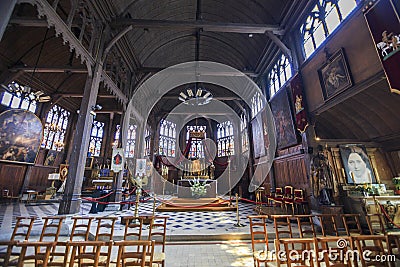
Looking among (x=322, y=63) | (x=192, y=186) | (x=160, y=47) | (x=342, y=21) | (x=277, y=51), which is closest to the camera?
(x=342, y=21)

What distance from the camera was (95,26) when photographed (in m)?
5.96

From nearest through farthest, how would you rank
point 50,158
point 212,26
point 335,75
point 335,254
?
point 335,254, point 335,75, point 212,26, point 50,158

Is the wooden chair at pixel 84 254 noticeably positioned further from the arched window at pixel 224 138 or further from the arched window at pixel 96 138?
the arched window at pixel 96 138

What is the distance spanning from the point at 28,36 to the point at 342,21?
12.1 metres

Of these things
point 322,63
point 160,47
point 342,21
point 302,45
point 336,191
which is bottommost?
point 336,191

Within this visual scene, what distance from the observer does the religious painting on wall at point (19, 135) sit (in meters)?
8.08

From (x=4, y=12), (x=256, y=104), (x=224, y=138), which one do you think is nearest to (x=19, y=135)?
(x=4, y=12)

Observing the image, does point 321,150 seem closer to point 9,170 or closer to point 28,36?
point 28,36

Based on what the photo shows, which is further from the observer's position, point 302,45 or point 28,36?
point 28,36

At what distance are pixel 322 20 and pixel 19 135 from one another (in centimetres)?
Result: 1353

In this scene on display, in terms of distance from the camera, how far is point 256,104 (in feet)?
34.4

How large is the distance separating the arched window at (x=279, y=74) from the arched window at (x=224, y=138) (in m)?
7.75

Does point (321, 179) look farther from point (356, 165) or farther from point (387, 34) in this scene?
point (387, 34)

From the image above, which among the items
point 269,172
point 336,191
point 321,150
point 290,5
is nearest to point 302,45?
point 290,5
